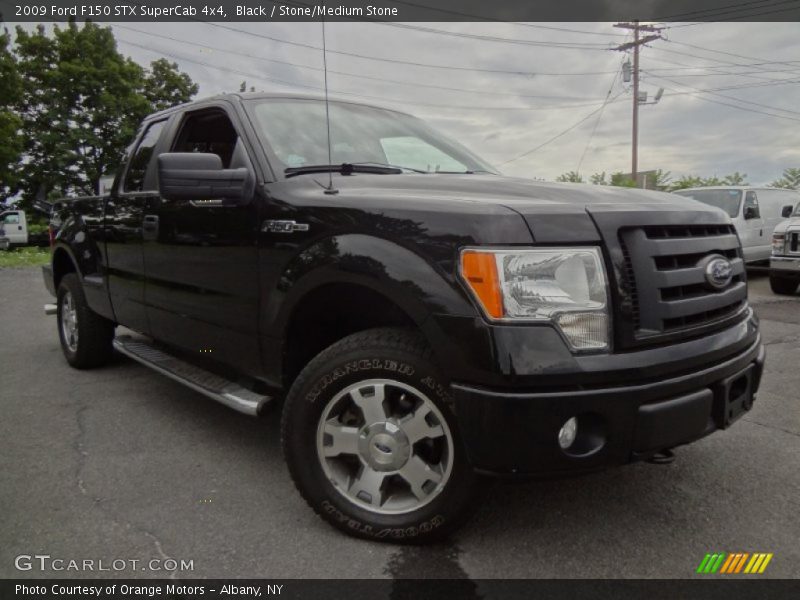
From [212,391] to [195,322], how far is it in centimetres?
48

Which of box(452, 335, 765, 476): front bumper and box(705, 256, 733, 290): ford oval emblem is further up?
box(705, 256, 733, 290): ford oval emblem

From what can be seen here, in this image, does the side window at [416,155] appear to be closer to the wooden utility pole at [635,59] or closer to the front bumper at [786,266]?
the front bumper at [786,266]

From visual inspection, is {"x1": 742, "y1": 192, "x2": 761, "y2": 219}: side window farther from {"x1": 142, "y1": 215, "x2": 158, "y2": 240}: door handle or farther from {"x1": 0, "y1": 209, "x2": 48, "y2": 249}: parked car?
{"x1": 0, "y1": 209, "x2": 48, "y2": 249}: parked car

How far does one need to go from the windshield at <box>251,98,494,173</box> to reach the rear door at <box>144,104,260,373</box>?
0.19 m

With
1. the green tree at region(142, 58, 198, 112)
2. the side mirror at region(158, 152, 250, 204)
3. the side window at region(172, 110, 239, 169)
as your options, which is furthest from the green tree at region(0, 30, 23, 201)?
the side mirror at region(158, 152, 250, 204)

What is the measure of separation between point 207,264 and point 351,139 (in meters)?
0.99

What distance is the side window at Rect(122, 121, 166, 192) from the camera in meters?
4.09

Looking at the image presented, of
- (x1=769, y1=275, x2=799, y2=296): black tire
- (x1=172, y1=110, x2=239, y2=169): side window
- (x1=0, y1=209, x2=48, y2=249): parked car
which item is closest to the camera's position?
→ (x1=172, y1=110, x2=239, y2=169): side window

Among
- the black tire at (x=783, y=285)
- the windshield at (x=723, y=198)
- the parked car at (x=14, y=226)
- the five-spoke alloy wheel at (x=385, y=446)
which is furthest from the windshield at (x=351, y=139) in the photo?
the parked car at (x=14, y=226)

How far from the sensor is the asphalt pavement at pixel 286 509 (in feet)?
7.31

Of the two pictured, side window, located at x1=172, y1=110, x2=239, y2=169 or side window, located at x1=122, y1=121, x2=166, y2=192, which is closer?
side window, located at x1=172, y1=110, x2=239, y2=169

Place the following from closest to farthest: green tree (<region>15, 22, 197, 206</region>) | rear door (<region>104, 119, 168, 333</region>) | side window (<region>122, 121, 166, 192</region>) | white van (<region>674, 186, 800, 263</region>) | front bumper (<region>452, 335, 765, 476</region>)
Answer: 1. front bumper (<region>452, 335, 765, 476</region>)
2. rear door (<region>104, 119, 168, 333</region>)
3. side window (<region>122, 121, 166, 192</region>)
4. white van (<region>674, 186, 800, 263</region>)
5. green tree (<region>15, 22, 197, 206</region>)

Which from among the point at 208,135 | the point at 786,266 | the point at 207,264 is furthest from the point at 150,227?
the point at 786,266

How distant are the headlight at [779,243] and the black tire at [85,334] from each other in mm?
8894
